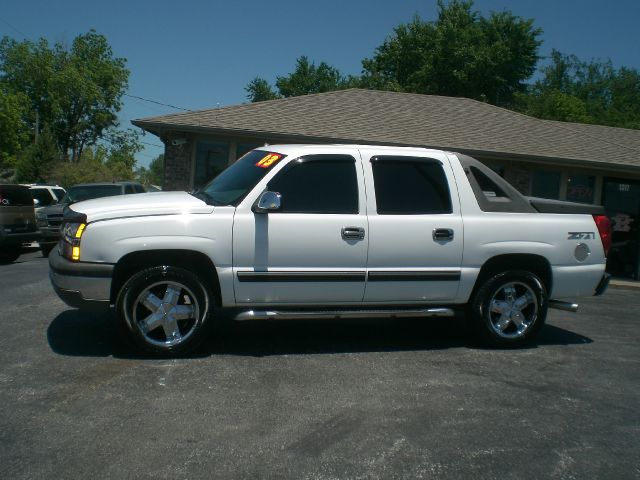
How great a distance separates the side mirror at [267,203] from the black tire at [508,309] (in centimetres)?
222

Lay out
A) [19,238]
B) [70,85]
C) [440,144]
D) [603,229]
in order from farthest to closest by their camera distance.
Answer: [70,85]
[440,144]
[19,238]
[603,229]

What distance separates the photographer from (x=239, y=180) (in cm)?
602

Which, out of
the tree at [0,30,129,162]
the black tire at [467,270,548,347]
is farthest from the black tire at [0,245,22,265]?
the tree at [0,30,129,162]

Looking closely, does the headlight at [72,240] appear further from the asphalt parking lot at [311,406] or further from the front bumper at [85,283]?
the asphalt parking lot at [311,406]

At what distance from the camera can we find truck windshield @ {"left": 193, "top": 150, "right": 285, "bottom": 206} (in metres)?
5.76

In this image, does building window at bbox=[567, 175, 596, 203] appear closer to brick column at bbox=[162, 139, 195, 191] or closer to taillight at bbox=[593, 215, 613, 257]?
brick column at bbox=[162, 139, 195, 191]

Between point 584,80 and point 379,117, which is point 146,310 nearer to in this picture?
point 379,117

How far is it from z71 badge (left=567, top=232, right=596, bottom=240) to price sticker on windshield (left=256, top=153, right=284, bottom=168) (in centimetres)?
300

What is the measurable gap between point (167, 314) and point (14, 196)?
9.35 meters

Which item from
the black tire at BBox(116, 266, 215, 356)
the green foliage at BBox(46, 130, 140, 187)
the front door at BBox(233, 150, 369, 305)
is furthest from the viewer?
the green foliage at BBox(46, 130, 140, 187)

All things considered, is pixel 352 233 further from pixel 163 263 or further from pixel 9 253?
pixel 9 253

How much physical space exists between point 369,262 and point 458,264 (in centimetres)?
91

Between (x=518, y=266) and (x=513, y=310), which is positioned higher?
(x=518, y=266)

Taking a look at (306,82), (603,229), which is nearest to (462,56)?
(306,82)
